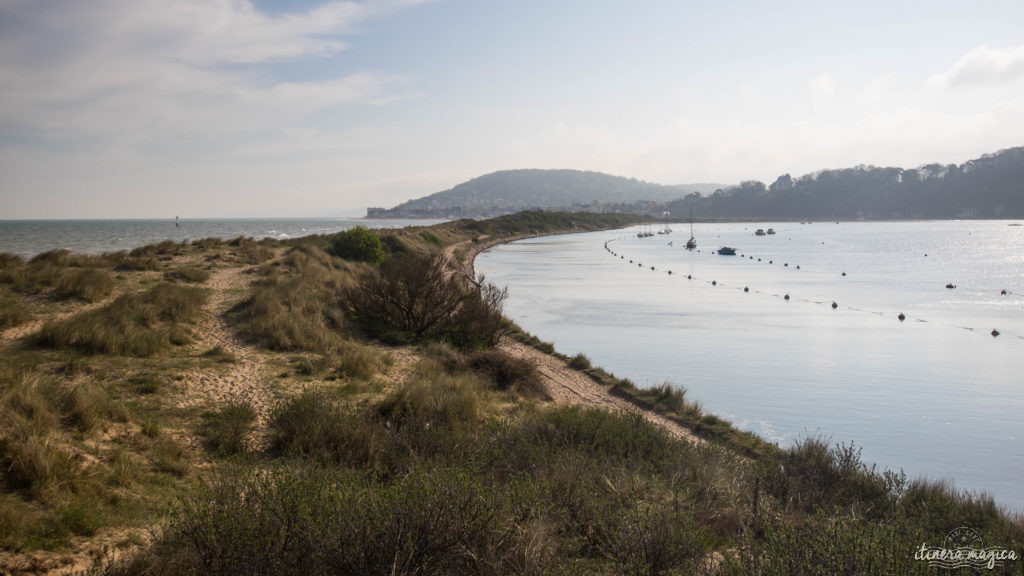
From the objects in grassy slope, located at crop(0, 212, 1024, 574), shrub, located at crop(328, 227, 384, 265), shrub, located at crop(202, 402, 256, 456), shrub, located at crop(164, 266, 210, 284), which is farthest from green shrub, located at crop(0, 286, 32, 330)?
shrub, located at crop(328, 227, 384, 265)

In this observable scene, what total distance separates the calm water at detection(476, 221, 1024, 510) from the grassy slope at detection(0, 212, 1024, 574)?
8.99 ft

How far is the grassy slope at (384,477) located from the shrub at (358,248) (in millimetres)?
20682

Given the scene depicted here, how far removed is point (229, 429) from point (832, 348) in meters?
Result: 19.9

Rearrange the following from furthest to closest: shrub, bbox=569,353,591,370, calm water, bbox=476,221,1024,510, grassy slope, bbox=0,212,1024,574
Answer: shrub, bbox=569,353,591,370
calm water, bbox=476,221,1024,510
grassy slope, bbox=0,212,1024,574

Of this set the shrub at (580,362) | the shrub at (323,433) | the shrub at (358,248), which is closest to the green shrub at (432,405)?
the shrub at (323,433)

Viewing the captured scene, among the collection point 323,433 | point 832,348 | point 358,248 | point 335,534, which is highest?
point 358,248

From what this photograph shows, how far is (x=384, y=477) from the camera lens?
6641 millimetres

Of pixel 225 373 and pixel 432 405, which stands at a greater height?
pixel 225 373

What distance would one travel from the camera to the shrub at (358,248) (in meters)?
34.4

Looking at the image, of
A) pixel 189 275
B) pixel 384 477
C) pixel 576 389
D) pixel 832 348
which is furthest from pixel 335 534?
pixel 832 348

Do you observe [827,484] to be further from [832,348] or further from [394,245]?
[394,245]

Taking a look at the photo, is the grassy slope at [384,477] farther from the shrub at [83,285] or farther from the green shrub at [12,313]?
the shrub at [83,285]

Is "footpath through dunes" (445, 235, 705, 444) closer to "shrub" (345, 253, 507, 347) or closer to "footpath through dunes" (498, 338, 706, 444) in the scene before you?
"footpath through dunes" (498, 338, 706, 444)

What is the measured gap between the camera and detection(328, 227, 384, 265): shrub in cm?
3441
